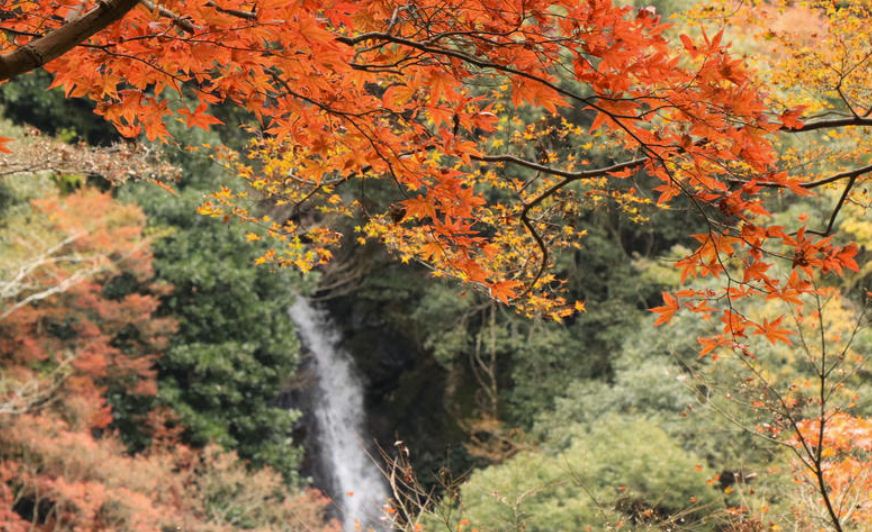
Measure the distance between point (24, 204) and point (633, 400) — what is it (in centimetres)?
878

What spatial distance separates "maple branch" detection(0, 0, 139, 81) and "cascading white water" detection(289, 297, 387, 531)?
424 inches

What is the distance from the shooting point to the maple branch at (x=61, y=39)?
177 centimetres

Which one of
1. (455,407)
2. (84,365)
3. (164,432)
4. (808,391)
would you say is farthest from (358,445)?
(808,391)

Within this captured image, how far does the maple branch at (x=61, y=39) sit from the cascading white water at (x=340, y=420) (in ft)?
35.3

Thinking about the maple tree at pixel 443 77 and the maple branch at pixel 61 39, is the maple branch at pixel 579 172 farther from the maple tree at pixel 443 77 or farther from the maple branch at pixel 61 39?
the maple branch at pixel 61 39

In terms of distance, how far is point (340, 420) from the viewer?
13.7m

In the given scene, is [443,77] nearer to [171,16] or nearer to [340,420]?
[171,16]

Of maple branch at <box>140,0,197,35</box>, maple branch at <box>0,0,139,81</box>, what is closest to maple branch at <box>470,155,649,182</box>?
maple branch at <box>140,0,197,35</box>

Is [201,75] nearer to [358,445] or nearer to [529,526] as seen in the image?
[529,526]

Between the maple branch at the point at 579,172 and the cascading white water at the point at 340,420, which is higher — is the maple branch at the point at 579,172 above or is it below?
above

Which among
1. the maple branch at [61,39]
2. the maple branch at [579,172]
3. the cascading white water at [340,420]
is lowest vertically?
the cascading white water at [340,420]

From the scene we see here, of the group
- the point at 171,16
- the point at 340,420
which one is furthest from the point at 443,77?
the point at 340,420

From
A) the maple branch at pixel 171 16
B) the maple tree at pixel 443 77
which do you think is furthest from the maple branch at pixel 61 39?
the maple branch at pixel 171 16

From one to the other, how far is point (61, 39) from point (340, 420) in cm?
1247
